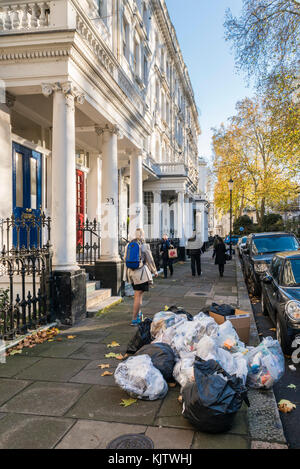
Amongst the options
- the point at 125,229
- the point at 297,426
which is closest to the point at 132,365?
the point at 297,426

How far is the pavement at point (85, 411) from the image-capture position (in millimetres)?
3100

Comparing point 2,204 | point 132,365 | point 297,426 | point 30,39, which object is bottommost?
point 297,426

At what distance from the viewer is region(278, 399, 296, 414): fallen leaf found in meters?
3.84

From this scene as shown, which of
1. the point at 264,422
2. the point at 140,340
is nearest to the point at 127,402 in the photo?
the point at 264,422

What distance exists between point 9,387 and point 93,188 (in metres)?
10.4

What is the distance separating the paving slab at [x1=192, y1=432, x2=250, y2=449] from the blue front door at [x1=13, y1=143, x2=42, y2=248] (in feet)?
24.1

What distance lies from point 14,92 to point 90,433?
714 centimetres

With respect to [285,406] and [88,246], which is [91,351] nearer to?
[285,406]

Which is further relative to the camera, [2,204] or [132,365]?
[2,204]

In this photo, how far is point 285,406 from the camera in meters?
3.89

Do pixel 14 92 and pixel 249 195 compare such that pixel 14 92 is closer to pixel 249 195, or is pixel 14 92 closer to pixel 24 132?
pixel 24 132

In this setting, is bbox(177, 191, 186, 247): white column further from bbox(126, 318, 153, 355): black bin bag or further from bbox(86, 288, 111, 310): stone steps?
bbox(126, 318, 153, 355): black bin bag

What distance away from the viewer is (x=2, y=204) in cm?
816

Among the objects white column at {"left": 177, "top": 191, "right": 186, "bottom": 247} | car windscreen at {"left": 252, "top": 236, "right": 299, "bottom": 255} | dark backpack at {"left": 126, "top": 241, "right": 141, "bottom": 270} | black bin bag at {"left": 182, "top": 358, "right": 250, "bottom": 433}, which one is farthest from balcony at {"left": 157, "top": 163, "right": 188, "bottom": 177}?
black bin bag at {"left": 182, "top": 358, "right": 250, "bottom": 433}
